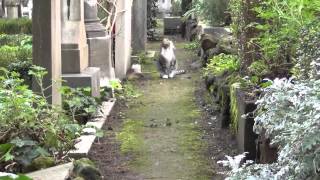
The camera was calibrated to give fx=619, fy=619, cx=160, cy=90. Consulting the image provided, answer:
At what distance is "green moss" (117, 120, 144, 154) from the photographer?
7.45 m

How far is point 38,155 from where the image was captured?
5.58 meters

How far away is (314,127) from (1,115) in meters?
3.53

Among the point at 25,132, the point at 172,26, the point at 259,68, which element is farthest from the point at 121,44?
the point at 172,26

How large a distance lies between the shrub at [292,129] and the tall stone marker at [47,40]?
3828mm

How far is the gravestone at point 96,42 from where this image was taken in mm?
10883

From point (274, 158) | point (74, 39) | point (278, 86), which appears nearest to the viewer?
point (278, 86)

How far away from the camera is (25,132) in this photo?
5.75 metres

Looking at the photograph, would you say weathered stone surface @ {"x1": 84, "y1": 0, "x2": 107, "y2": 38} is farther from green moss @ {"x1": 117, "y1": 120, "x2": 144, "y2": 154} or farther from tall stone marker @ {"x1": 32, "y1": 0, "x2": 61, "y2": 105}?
tall stone marker @ {"x1": 32, "y1": 0, "x2": 61, "y2": 105}

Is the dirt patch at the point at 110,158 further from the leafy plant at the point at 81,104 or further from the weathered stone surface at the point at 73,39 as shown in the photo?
the weathered stone surface at the point at 73,39

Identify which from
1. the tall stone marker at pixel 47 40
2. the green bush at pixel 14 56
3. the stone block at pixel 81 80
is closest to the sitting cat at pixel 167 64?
the green bush at pixel 14 56

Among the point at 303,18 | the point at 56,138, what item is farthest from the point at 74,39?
the point at 303,18

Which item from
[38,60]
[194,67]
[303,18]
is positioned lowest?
[194,67]

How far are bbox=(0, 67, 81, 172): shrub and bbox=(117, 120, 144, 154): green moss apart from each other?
131cm

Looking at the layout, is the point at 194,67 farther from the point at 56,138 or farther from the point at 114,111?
the point at 56,138
